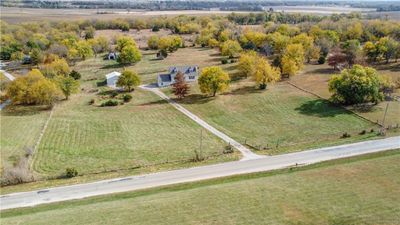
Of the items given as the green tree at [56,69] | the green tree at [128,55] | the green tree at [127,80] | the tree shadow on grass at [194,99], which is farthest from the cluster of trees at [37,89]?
the green tree at [128,55]

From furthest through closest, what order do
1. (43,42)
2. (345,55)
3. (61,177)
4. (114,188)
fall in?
(43,42)
(345,55)
(61,177)
(114,188)

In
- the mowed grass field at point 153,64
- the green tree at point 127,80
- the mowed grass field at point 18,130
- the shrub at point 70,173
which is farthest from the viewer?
the mowed grass field at point 153,64

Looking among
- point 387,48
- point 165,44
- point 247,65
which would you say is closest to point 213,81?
point 247,65

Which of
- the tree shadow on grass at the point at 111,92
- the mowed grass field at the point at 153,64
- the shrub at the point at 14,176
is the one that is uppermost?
the shrub at the point at 14,176

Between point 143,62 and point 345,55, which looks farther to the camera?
point 143,62

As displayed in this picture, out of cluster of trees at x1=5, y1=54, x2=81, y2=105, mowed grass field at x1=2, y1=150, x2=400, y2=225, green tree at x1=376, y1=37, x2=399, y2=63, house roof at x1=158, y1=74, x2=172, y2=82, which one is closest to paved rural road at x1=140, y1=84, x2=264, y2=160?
house roof at x1=158, y1=74, x2=172, y2=82

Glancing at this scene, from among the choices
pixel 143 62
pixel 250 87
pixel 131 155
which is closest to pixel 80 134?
pixel 131 155

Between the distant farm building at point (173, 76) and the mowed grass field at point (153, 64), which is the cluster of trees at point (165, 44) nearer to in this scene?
the mowed grass field at point (153, 64)

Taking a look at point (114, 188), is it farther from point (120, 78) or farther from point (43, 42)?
point (43, 42)
